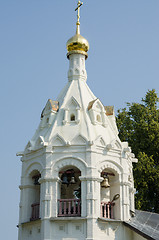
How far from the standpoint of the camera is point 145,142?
24.3 m

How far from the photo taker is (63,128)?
16906 mm

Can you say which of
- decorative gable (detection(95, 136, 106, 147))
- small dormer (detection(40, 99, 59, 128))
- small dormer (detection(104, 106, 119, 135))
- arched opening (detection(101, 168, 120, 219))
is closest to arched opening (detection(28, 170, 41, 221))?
small dormer (detection(40, 99, 59, 128))

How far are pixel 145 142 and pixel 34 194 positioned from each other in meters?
9.14

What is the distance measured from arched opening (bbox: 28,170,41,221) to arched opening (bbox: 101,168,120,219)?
240 cm

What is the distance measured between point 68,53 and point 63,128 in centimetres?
403

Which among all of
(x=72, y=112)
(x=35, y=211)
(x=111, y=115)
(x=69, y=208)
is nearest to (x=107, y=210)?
(x=69, y=208)

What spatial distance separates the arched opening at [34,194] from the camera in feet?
54.0

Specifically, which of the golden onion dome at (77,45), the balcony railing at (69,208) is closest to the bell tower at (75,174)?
the balcony railing at (69,208)

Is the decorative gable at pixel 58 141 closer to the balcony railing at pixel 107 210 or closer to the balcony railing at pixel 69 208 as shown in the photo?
the balcony railing at pixel 69 208

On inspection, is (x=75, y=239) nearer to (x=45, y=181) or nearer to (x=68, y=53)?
(x=45, y=181)

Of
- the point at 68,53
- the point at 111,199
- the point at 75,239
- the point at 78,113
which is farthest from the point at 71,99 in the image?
the point at 75,239

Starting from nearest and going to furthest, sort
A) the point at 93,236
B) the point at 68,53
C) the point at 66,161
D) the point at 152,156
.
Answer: the point at 93,236 → the point at 66,161 → the point at 68,53 → the point at 152,156

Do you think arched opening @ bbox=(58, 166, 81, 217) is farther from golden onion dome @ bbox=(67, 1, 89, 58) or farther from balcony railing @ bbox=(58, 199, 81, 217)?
golden onion dome @ bbox=(67, 1, 89, 58)

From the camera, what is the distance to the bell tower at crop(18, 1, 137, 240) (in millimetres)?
15305
